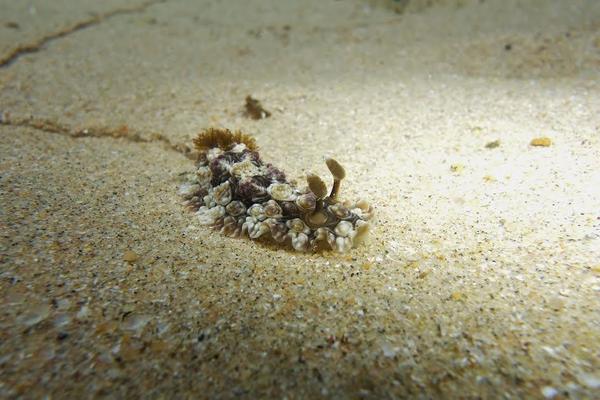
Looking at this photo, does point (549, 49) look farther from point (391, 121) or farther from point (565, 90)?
point (391, 121)

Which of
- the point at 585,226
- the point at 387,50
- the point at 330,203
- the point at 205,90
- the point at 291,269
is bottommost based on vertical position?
the point at 291,269

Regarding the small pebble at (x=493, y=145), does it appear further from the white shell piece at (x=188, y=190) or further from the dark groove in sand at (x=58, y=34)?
the dark groove in sand at (x=58, y=34)

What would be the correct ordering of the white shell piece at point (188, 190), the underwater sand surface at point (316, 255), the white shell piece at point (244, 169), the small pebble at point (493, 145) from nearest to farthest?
the underwater sand surface at point (316, 255) → the white shell piece at point (244, 169) → the white shell piece at point (188, 190) → the small pebble at point (493, 145)

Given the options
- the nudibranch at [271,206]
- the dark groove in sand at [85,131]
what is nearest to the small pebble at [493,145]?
the nudibranch at [271,206]

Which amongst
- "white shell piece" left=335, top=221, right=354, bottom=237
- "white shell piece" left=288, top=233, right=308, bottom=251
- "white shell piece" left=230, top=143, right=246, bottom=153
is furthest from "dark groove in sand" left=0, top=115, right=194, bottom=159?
"white shell piece" left=335, top=221, right=354, bottom=237

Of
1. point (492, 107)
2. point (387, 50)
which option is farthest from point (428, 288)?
point (387, 50)

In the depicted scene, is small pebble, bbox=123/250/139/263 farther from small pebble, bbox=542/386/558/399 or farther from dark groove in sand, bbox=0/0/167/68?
dark groove in sand, bbox=0/0/167/68
